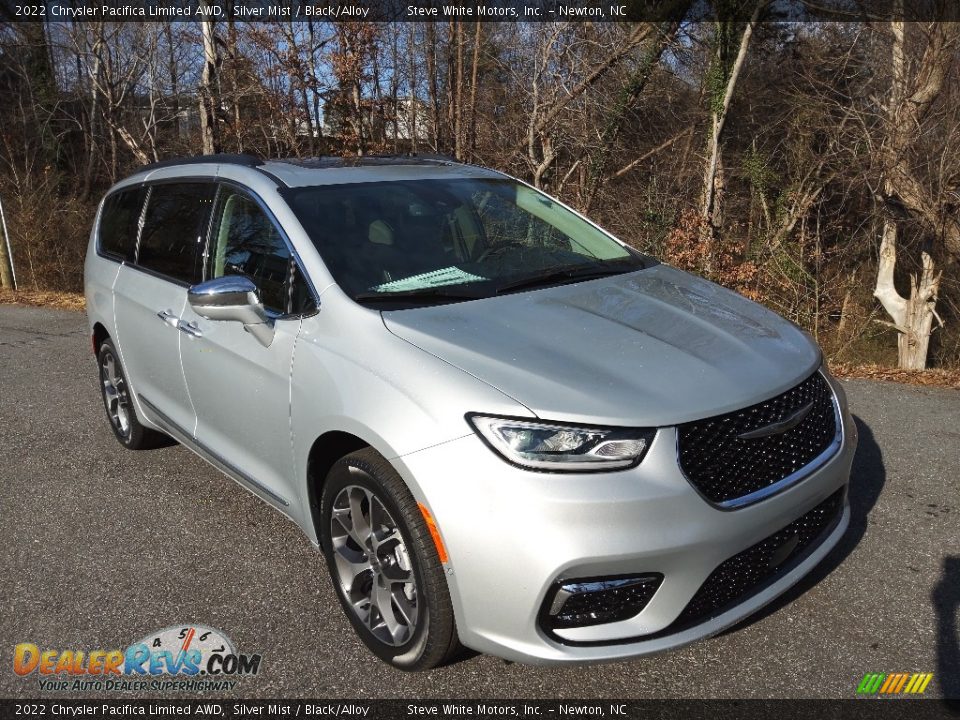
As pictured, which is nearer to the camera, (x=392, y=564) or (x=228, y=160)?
(x=392, y=564)

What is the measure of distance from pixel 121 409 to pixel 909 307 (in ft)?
36.5

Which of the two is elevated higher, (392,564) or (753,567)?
(753,567)

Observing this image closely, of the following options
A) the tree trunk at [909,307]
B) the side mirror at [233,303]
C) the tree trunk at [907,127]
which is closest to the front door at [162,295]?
the side mirror at [233,303]

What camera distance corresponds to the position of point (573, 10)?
12570 mm

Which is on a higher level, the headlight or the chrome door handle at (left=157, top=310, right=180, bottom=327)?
the headlight

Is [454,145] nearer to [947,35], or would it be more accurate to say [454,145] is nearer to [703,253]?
[703,253]

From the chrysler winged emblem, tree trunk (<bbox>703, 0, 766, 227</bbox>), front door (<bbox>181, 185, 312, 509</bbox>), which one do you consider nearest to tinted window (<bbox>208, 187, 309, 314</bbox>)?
front door (<bbox>181, 185, 312, 509</bbox>)

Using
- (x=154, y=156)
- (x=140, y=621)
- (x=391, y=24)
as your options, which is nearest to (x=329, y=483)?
(x=140, y=621)

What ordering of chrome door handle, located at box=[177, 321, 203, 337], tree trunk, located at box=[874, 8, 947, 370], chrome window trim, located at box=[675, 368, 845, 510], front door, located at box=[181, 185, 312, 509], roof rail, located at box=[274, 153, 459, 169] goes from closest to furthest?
chrome window trim, located at box=[675, 368, 845, 510] → front door, located at box=[181, 185, 312, 509] → chrome door handle, located at box=[177, 321, 203, 337] → roof rail, located at box=[274, 153, 459, 169] → tree trunk, located at box=[874, 8, 947, 370]

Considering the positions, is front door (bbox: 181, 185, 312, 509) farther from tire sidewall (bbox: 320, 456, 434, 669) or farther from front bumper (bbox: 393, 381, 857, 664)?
front bumper (bbox: 393, 381, 857, 664)

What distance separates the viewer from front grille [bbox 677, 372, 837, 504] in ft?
7.88

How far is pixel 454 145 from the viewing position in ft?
44.1

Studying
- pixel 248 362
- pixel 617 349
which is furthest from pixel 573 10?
pixel 617 349

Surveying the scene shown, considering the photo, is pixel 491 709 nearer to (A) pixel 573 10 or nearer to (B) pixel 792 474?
(B) pixel 792 474
